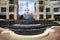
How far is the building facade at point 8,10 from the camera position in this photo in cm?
2400

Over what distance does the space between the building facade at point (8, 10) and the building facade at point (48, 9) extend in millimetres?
4362

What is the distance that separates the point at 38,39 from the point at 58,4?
21091 millimetres

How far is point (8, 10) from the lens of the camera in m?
24.2

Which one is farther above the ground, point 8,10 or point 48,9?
point 48,9

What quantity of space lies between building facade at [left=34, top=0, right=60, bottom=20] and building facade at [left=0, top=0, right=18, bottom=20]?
4.36m

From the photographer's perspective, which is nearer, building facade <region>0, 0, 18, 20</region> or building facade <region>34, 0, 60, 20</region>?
building facade <region>0, 0, 18, 20</region>

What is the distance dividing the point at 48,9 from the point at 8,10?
801 centimetres

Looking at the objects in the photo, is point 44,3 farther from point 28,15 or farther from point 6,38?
point 6,38

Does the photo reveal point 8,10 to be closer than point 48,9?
Yes

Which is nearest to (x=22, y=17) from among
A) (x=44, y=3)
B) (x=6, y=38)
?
(x=44, y=3)

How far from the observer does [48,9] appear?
25.3 m

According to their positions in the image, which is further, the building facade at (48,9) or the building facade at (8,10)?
the building facade at (48,9)

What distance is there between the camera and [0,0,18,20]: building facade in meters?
24.0

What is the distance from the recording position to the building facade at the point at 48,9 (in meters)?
24.7
